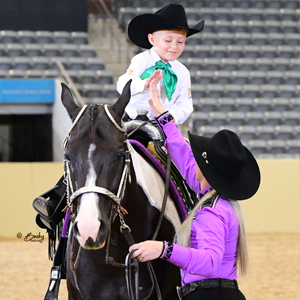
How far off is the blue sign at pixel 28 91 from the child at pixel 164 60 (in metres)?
5.32

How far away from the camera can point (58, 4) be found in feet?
33.1

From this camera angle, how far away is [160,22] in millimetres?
2369

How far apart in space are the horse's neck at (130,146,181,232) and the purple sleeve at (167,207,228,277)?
1.45 ft

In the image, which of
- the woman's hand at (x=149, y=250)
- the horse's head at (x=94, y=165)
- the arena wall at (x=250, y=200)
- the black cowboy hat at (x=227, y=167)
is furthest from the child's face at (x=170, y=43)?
the arena wall at (x=250, y=200)

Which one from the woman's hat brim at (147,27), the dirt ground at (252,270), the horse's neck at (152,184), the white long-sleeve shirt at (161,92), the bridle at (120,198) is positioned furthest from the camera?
the dirt ground at (252,270)

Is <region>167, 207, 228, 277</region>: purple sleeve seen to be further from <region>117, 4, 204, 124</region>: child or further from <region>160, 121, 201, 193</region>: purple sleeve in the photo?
<region>117, 4, 204, 124</region>: child

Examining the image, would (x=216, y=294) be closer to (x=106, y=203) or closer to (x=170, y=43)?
(x=106, y=203)

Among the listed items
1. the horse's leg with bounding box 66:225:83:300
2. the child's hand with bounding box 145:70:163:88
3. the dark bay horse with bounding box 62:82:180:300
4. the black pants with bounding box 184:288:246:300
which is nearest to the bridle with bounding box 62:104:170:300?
the dark bay horse with bounding box 62:82:180:300

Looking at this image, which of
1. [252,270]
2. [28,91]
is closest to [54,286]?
[252,270]

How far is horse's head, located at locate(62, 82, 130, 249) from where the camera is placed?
153 centimetres

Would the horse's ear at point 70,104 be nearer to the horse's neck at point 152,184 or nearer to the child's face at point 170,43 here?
the horse's neck at point 152,184

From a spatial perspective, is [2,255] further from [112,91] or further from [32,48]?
[32,48]

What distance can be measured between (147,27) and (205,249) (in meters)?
1.38

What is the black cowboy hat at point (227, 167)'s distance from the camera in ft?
5.34
